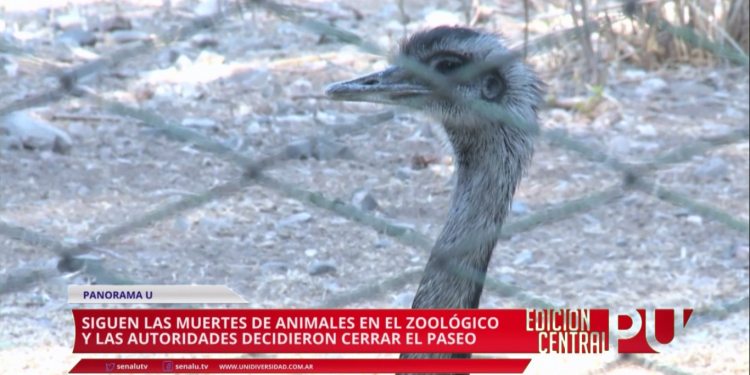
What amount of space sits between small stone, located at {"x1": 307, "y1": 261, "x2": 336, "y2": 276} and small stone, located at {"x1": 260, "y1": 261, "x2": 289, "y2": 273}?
0.29 feet

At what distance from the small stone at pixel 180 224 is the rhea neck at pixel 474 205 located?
1826 millimetres

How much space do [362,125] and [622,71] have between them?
514 cm

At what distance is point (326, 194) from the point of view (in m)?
4.68

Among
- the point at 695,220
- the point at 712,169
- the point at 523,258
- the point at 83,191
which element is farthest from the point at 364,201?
the point at 712,169

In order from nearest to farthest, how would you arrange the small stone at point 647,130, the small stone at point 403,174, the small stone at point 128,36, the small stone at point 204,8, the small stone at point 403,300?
the small stone at point 403,300, the small stone at point 403,174, the small stone at point 647,130, the small stone at point 204,8, the small stone at point 128,36

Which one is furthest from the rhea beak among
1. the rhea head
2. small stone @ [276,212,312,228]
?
small stone @ [276,212,312,228]

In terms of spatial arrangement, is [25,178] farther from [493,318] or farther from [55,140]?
[493,318]

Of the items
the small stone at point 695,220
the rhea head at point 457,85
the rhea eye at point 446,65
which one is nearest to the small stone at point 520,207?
the small stone at point 695,220

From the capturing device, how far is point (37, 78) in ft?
18.0

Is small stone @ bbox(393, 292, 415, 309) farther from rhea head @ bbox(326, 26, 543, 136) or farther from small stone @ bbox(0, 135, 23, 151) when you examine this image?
small stone @ bbox(0, 135, 23, 151)

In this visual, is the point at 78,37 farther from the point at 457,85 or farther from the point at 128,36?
the point at 457,85

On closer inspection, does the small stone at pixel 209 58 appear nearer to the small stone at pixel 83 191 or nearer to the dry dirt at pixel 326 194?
the dry dirt at pixel 326 194

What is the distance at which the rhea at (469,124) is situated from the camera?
2.62m

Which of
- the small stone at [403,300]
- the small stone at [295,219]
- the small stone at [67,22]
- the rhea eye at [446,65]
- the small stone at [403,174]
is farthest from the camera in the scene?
the small stone at [67,22]
